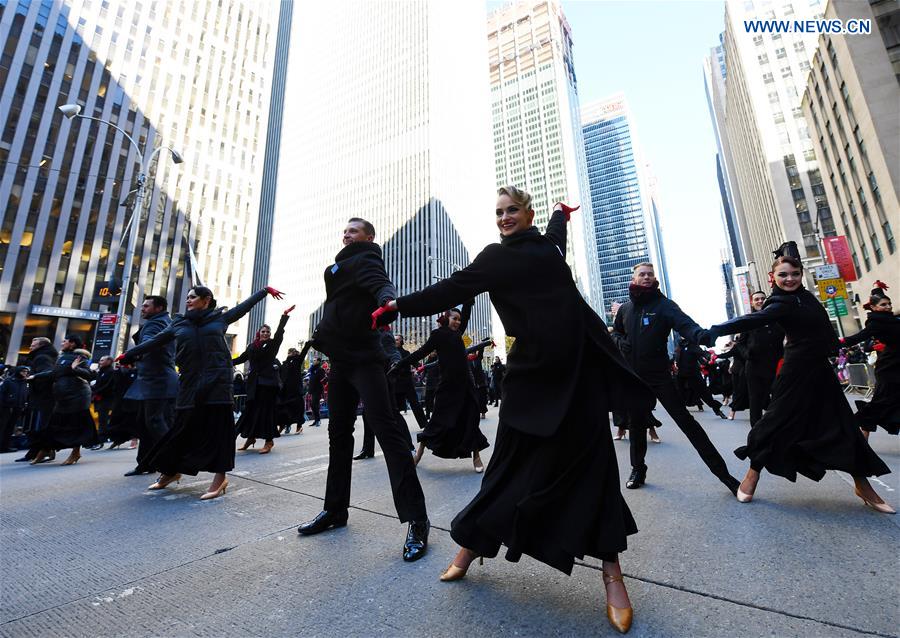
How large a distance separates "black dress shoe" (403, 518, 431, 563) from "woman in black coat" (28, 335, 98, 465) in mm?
6926

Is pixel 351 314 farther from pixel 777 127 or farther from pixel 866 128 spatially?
pixel 777 127

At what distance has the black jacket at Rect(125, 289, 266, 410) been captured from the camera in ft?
14.8

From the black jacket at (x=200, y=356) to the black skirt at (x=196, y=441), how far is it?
0.35 feet

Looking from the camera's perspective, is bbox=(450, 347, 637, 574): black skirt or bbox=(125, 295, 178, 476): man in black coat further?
bbox=(125, 295, 178, 476): man in black coat

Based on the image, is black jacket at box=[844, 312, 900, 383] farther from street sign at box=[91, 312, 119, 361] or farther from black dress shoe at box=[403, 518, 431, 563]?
street sign at box=[91, 312, 119, 361]

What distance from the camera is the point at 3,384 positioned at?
9.07 metres

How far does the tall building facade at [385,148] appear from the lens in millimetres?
79500

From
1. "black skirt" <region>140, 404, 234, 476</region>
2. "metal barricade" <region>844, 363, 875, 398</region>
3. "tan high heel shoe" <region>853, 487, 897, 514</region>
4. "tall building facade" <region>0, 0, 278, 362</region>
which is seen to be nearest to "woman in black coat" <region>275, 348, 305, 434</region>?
"black skirt" <region>140, 404, 234, 476</region>

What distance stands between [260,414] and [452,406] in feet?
14.2

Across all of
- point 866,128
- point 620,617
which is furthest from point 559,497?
point 866,128

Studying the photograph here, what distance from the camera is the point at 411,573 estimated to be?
232 centimetres

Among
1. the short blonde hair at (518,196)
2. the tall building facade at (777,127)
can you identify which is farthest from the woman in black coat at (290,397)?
the tall building facade at (777,127)

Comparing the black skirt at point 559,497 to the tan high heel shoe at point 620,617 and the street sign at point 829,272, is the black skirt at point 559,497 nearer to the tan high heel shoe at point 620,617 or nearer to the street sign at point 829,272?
the tan high heel shoe at point 620,617

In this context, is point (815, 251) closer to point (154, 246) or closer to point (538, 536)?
point (538, 536)
